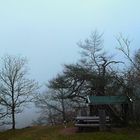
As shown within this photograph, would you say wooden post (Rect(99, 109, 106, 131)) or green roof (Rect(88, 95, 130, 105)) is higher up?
green roof (Rect(88, 95, 130, 105))

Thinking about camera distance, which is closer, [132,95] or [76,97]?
[132,95]

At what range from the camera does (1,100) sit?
46.4 meters

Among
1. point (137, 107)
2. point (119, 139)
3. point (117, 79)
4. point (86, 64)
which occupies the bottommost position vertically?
point (119, 139)

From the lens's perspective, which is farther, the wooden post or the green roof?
the green roof

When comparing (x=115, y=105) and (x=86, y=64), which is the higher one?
(x=86, y=64)

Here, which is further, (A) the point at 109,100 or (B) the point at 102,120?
(A) the point at 109,100

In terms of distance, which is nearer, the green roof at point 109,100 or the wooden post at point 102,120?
the wooden post at point 102,120

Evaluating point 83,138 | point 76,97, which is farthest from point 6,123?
point 83,138

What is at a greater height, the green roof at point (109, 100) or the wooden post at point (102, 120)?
the green roof at point (109, 100)

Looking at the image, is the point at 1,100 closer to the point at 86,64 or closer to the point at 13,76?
the point at 13,76

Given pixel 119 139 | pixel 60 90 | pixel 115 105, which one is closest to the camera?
pixel 119 139

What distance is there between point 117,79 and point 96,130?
805cm

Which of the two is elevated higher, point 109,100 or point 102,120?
point 109,100

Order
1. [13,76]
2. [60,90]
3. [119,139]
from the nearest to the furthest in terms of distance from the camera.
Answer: [119,139] < [13,76] < [60,90]
